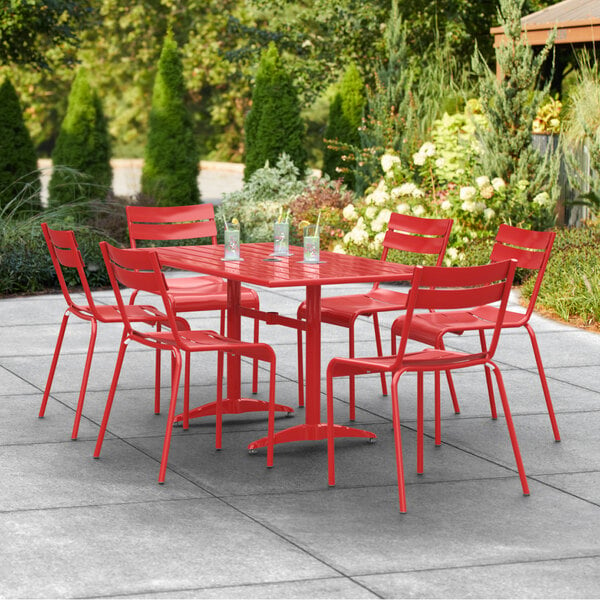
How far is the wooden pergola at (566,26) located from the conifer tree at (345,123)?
7.18ft

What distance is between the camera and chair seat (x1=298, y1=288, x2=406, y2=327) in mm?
6359

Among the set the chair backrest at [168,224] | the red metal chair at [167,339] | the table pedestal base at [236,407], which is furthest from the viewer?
the chair backrest at [168,224]

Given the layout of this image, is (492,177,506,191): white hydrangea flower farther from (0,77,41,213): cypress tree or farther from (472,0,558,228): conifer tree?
(0,77,41,213): cypress tree

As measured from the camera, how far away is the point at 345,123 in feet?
51.1

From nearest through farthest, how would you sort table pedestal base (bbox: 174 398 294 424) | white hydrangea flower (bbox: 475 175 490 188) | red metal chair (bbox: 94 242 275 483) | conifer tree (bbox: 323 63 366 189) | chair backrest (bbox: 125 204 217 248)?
1. red metal chair (bbox: 94 242 275 483)
2. table pedestal base (bbox: 174 398 294 424)
3. chair backrest (bbox: 125 204 217 248)
4. white hydrangea flower (bbox: 475 175 490 188)
5. conifer tree (bbox: 323 63 366 189)

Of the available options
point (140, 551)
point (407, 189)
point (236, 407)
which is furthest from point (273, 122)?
point (140, 551)

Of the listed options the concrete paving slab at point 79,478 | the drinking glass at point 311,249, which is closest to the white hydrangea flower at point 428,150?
the drinking glass at point 311,249

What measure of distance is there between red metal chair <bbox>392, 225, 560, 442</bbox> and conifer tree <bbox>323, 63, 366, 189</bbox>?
8790mm

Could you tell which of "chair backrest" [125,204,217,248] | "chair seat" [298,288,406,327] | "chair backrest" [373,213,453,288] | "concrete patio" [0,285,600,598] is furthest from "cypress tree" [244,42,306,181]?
"chair seat" [298,288,406,327]

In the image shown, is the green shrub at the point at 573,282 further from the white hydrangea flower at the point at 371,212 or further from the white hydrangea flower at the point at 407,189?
the white hydrangea flower at the point at 371,212

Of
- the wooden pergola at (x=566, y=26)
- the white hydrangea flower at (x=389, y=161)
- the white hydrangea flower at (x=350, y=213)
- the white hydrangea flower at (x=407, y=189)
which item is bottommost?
the white hydrangea flower at (x=350, y=213)

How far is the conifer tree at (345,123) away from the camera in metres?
15.4

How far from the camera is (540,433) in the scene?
6.16m

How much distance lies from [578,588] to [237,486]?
1671mm
